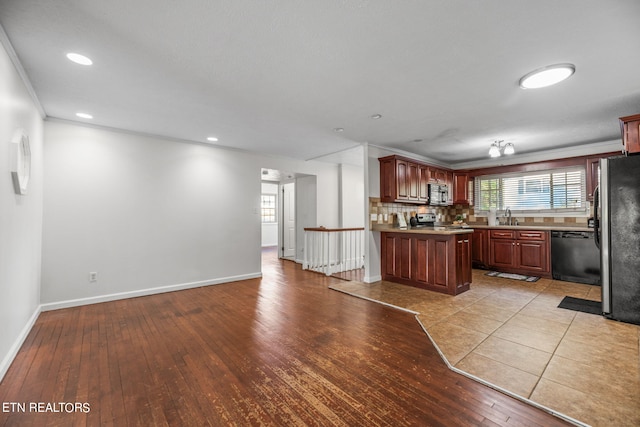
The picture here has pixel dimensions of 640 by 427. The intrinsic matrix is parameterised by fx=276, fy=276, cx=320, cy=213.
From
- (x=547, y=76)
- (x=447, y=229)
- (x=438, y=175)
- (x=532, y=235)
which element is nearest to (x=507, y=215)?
(x=532, y=235)

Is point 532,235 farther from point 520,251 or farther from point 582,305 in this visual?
point 582,305

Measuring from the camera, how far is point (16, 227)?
2.44 metres

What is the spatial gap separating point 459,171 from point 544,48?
4.58 m

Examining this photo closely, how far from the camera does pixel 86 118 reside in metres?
3.60

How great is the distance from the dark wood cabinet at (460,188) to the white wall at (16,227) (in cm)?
698

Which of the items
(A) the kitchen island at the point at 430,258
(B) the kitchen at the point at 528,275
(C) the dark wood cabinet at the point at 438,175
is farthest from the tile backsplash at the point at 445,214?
(C) the dark wood cabinet at the point at 438,175

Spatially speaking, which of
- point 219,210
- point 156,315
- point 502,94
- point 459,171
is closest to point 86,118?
point 219,210

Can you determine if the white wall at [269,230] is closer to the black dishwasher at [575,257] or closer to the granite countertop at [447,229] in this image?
the granite countertop at [447,229]

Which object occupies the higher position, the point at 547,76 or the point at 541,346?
the point at 547,76

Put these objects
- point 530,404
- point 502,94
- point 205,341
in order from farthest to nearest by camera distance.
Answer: point 502,94 < point 205,341 < point 530,404

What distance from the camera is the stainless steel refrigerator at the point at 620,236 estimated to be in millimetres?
2887

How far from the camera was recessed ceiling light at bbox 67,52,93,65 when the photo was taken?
87.0 inches

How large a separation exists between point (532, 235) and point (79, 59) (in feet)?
22.2

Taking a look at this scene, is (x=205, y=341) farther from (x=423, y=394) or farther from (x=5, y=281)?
(x=423, y=394)
